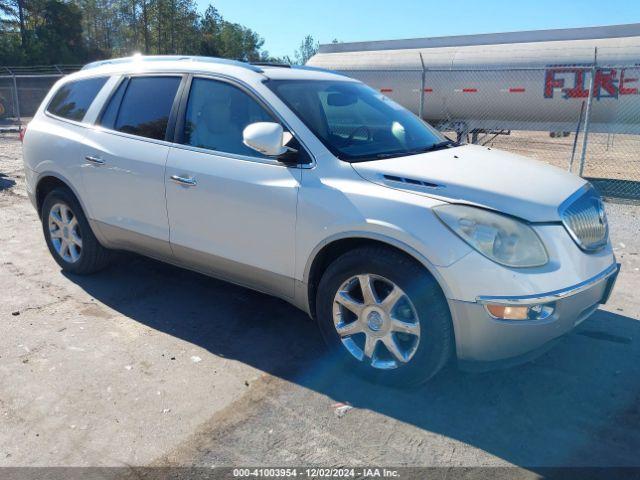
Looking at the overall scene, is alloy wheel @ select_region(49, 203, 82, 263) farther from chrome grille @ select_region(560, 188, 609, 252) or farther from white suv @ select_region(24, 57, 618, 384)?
chrome grille @ select_region(560, 188, 609, 252)

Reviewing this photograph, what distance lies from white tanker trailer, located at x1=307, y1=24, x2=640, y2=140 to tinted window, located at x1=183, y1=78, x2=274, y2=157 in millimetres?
8042

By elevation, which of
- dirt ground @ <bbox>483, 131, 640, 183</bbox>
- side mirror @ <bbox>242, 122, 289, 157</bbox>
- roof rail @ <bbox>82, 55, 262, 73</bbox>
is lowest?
dirt ground @ <bbox>483, 131, 640, 183</bbox>

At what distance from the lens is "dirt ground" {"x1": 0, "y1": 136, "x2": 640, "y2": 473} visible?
2779 millimetres

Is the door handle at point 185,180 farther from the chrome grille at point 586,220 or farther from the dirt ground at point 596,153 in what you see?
the dirt ground at point 596,153

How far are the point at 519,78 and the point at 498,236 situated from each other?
12.0m

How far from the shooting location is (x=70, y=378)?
345 cm

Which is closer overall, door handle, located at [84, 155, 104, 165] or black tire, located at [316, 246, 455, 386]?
black tire, located at [316, 246, 455, 386]

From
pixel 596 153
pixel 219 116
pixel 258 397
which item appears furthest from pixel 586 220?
pixel 596 153

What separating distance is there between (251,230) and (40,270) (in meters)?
2.85

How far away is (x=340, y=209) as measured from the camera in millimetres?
3234

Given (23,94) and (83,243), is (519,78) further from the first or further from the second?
(23,94)

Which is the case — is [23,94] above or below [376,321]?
above

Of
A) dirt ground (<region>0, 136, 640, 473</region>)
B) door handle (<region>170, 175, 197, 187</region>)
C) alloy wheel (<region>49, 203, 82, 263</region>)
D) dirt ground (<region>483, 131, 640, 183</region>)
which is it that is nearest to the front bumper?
dirt ground (<region>0, 136, 640, 473</region>)

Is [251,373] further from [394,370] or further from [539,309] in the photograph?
[539,309]
